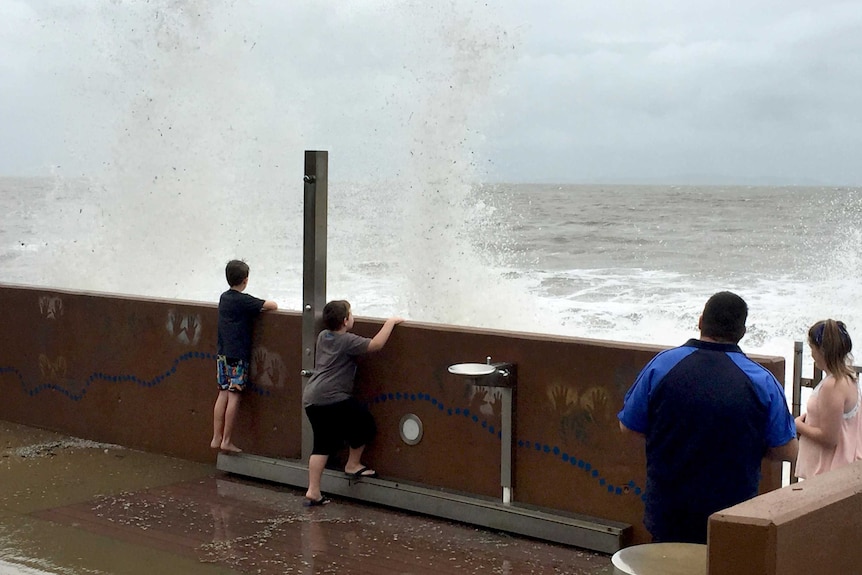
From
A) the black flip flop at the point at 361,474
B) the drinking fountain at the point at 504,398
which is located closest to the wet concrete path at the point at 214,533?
the black flip flop at the point at 361,474

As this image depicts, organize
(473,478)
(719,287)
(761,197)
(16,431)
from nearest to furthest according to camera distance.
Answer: (473,478) < (16,431) < (719,287) < (761,197)

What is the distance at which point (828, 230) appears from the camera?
45.5 meters

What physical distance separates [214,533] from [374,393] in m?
1.32

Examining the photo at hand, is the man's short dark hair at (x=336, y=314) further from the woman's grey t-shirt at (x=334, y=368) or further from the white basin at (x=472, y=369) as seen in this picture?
the white basin at (x=472, y=369)

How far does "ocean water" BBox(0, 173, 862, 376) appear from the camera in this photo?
819 inches

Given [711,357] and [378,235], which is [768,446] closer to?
[711,357]

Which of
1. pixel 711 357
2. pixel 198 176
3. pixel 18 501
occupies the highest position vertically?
pixel 198 176

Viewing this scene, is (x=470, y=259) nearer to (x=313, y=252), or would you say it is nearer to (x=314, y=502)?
(x=313, y=252)

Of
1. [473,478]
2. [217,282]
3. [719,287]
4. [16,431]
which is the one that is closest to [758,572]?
[473,478]

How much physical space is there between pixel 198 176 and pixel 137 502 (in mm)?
18152

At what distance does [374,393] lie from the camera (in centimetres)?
670

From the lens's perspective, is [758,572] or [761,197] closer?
[758,572]

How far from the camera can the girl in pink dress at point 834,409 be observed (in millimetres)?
4523

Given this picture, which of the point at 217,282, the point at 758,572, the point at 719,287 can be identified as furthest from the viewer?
the point at 719,287
